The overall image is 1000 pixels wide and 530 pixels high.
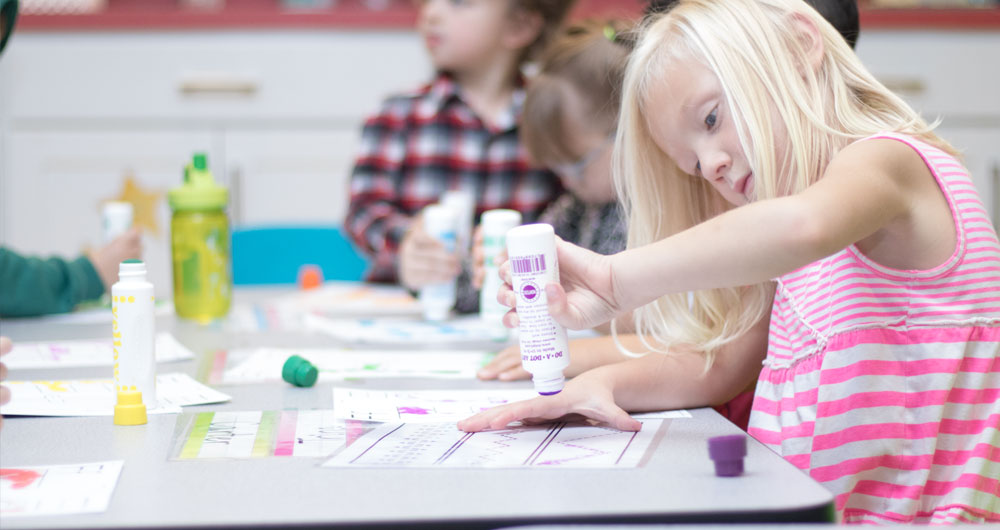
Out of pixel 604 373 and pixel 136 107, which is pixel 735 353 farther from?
pixel 136 107

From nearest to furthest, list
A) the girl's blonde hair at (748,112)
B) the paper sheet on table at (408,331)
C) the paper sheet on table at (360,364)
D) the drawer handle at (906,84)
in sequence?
the girl's blonde hair at (748,112) → the paper sheet on table at (360,364) → the paper sheet on table at (408,331) → the drawer handle at (906,84)

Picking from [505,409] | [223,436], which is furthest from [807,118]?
[223,436]

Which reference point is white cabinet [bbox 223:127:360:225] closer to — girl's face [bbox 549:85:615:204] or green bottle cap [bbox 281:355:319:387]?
girl's face [bbox 549:85:615:204]

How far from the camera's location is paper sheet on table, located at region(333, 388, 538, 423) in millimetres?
743

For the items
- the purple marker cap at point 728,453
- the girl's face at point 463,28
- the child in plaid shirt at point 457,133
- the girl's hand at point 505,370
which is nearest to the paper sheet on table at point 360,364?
the girl's hand at point 505,370

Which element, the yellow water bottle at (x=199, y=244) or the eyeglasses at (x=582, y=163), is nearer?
the yellow water bottle at (x=199, y=244)

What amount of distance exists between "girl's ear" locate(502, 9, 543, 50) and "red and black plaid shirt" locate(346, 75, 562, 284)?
3.8 inches

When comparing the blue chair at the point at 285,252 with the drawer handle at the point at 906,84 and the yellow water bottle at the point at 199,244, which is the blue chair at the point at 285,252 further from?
the drawer handle at the point at 906,84

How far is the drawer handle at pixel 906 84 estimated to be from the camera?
7.97 feet

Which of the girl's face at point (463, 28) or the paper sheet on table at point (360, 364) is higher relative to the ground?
the girl's face at point (463, 28)

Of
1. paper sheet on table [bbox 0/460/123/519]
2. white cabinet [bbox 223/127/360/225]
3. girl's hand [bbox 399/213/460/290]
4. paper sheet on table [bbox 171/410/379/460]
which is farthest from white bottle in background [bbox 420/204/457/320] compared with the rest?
white cabinet [bbox 223/127/360/225]

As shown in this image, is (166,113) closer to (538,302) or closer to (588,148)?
(588,148)

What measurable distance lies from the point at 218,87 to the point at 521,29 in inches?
35.5

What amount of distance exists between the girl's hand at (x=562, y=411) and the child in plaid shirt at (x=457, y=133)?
1131 mm
